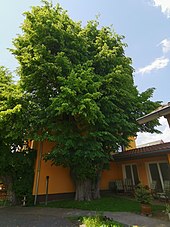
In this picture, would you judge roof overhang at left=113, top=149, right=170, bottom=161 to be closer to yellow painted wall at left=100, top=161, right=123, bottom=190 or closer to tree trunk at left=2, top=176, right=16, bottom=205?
yellow painted wall at left=100, top=161, right=123, bottom=190

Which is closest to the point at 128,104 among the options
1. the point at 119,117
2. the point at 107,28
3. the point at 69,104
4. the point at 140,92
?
the point at 119,117

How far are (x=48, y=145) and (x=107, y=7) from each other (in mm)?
10664

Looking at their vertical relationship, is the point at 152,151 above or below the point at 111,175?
above

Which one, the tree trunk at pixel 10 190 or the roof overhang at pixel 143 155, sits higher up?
the roof overhang at pixel 143 155

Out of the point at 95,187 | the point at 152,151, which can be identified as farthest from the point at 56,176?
the point at 152,151

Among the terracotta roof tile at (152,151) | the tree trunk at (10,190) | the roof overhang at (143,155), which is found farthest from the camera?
the tree trunk at (10,190)

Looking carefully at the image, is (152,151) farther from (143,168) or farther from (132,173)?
(132,173)

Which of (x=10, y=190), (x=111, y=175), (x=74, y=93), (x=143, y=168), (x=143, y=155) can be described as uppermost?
(x=74, y=93)

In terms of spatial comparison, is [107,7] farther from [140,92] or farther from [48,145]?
[48,145]

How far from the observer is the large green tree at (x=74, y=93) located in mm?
8539

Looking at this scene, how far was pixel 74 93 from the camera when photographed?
25.6 feet

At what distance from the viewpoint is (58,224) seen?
20.8ft

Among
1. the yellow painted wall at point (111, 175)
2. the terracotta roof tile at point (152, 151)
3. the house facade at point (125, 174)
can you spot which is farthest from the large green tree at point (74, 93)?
the yellow painted wall at point (111, 175)

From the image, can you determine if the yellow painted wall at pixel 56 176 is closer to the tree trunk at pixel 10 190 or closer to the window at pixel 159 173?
the window at pixel 159 173
